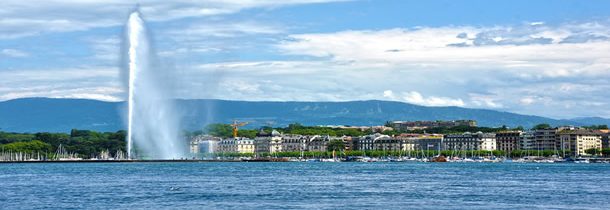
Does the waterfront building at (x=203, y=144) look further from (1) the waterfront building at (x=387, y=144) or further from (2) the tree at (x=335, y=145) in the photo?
(1) the waterfront building at (x=387, y=144)

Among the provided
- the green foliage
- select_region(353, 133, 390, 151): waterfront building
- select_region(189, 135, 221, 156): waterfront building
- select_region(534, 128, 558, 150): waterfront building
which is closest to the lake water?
the green foliage

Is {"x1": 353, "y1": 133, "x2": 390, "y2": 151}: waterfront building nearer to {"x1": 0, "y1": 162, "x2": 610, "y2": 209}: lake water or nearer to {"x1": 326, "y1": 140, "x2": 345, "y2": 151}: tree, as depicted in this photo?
{"x1": 326, "y1": 140, "x2": 345, "y2": 151}: tree

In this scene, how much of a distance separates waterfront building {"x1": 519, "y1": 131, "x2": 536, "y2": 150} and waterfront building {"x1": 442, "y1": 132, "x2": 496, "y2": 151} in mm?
5493

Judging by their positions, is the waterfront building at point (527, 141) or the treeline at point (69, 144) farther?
the waterfront building at point (527, 141)

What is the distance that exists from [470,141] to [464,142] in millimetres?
1923

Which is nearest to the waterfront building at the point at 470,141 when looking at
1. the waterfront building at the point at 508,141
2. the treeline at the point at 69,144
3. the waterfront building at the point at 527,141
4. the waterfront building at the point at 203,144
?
the waterfront building at the point at 508,141

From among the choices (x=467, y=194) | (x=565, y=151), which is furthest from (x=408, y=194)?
(x=565, y=151)

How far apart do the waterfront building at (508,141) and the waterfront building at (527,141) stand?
54cm

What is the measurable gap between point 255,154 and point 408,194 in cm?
14399

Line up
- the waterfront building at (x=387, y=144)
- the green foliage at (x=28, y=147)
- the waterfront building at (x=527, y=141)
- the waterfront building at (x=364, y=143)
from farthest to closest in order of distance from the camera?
the waterfront building at (x=364, y=143) → the waterfront building at (x=387, y=144) → the waterfront building at (x=527, y=141) → the green foliage at (x=28, y=147)

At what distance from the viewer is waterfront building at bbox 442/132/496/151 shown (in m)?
188

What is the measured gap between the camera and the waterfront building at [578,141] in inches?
6786

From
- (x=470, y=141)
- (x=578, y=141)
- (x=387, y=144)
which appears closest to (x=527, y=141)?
(x=578, y=141)

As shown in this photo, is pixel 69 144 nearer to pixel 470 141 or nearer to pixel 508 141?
pixel 470 141
